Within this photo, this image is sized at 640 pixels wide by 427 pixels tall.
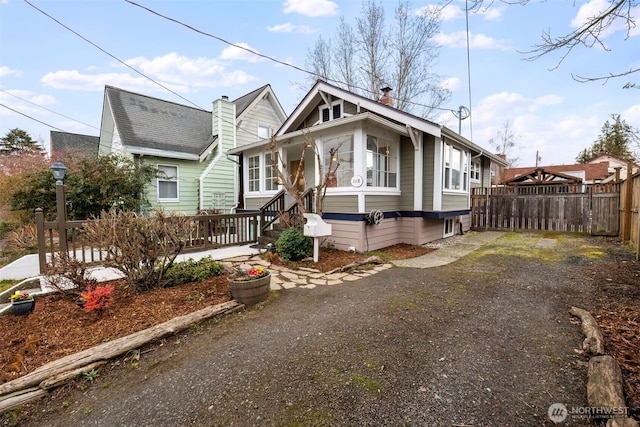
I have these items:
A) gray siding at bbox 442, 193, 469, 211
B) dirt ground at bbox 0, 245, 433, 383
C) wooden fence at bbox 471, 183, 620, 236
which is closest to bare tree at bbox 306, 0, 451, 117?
wooden fence at bbox 471, 183, 620, 236

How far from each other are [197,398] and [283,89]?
16.8 m

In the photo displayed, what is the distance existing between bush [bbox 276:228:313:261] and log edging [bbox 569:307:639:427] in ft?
16.2

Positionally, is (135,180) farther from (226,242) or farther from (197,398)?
(197,398)

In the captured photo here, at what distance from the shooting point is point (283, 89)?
16.5 metres

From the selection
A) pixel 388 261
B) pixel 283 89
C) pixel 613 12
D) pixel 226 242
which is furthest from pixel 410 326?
pixel 283 89

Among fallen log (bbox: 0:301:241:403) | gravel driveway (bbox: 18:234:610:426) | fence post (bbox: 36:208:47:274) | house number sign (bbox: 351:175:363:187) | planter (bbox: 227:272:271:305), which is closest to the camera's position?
gravel driveway (bbox: 18:234:610:426)

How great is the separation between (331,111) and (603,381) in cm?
875

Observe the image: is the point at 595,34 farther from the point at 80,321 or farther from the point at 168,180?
the point at 168,180

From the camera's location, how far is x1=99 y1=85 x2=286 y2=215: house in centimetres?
1120

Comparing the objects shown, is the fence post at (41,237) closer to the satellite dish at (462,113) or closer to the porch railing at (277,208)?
the porch railing at (277,208)

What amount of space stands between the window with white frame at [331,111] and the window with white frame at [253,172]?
9.69 ft

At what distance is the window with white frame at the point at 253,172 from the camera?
10789 mm

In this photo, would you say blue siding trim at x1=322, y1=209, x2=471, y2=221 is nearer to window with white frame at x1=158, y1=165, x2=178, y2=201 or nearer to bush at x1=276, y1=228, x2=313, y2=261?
bush at x1=276, y1=228, x2=313, y2=261

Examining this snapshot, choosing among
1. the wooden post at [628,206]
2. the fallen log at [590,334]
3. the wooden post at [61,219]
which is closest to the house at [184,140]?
the wooden post at [61,219]
